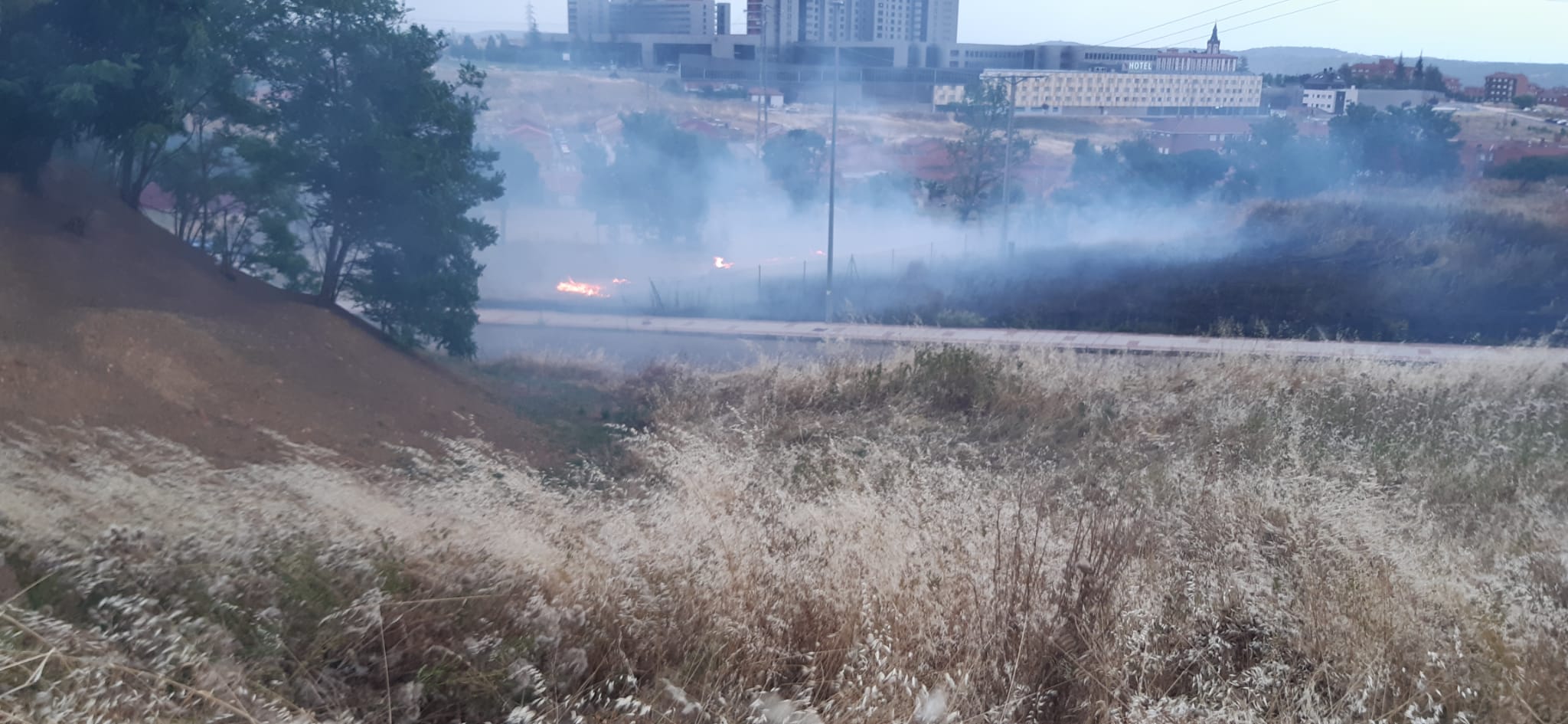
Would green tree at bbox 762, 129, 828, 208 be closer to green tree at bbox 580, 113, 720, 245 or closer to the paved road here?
green tree at bbox 580, 113, 720, 245

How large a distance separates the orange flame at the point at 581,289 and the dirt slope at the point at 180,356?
13206 millimetres

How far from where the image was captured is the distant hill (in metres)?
38.8

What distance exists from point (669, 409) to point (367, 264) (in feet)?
16.0

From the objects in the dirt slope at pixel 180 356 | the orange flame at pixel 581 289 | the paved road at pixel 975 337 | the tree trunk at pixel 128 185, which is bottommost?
the orange flame at pixel 581 289

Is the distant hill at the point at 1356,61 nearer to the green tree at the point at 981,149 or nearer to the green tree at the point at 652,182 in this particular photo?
the green tree at the point at 981,149

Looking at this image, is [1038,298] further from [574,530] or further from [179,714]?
[179,714]

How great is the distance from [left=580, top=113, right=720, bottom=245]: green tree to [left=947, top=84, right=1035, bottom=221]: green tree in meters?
8.36

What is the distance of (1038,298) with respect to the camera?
22484mm

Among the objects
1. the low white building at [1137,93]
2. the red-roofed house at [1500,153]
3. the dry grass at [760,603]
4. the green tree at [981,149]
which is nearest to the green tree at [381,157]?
the dry grass at [760,603]

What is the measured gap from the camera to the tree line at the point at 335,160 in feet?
37.5

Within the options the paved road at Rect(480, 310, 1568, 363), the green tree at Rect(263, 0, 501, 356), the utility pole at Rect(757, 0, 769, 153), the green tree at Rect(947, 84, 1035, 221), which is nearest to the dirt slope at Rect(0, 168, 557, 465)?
the green tree at Rect(263, 0, 501, 356)

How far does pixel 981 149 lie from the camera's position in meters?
33.0

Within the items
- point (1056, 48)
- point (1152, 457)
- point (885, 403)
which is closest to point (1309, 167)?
point (1056, 48)

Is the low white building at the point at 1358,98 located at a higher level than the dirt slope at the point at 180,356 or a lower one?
higher
